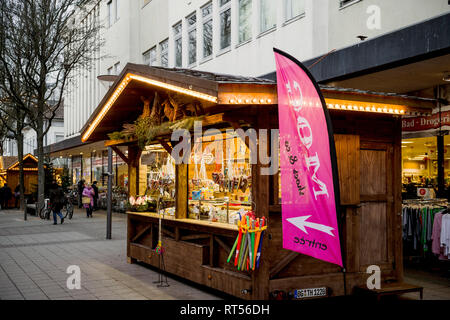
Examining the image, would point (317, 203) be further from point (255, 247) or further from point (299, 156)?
point (255, 247)

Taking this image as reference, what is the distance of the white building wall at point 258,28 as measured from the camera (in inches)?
452

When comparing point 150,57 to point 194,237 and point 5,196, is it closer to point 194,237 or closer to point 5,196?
point 5,196

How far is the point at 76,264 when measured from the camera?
1136 cm

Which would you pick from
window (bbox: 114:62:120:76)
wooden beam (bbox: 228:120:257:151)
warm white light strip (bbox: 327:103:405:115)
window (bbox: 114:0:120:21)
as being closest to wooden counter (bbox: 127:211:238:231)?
wooden beam (bbox: 228:120:257:151)

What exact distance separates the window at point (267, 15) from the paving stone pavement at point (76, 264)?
7.79 m

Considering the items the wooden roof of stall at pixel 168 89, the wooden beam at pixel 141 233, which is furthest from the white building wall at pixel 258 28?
the wooden beam at pixel 141 233

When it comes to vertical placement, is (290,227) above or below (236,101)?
below

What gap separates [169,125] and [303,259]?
11.2 ft

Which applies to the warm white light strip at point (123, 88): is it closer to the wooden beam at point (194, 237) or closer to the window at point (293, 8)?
the wooden beam at point (194, 237)

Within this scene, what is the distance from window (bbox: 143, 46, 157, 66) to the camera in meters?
26.0

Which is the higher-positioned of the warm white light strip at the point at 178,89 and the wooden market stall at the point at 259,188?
the warm white light strip at the point at 178,89

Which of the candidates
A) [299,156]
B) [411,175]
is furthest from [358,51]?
[299,156]

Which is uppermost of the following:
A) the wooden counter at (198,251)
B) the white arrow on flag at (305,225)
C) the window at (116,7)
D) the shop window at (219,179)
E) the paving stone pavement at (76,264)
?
the window at (116,7)

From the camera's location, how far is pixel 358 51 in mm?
11320
